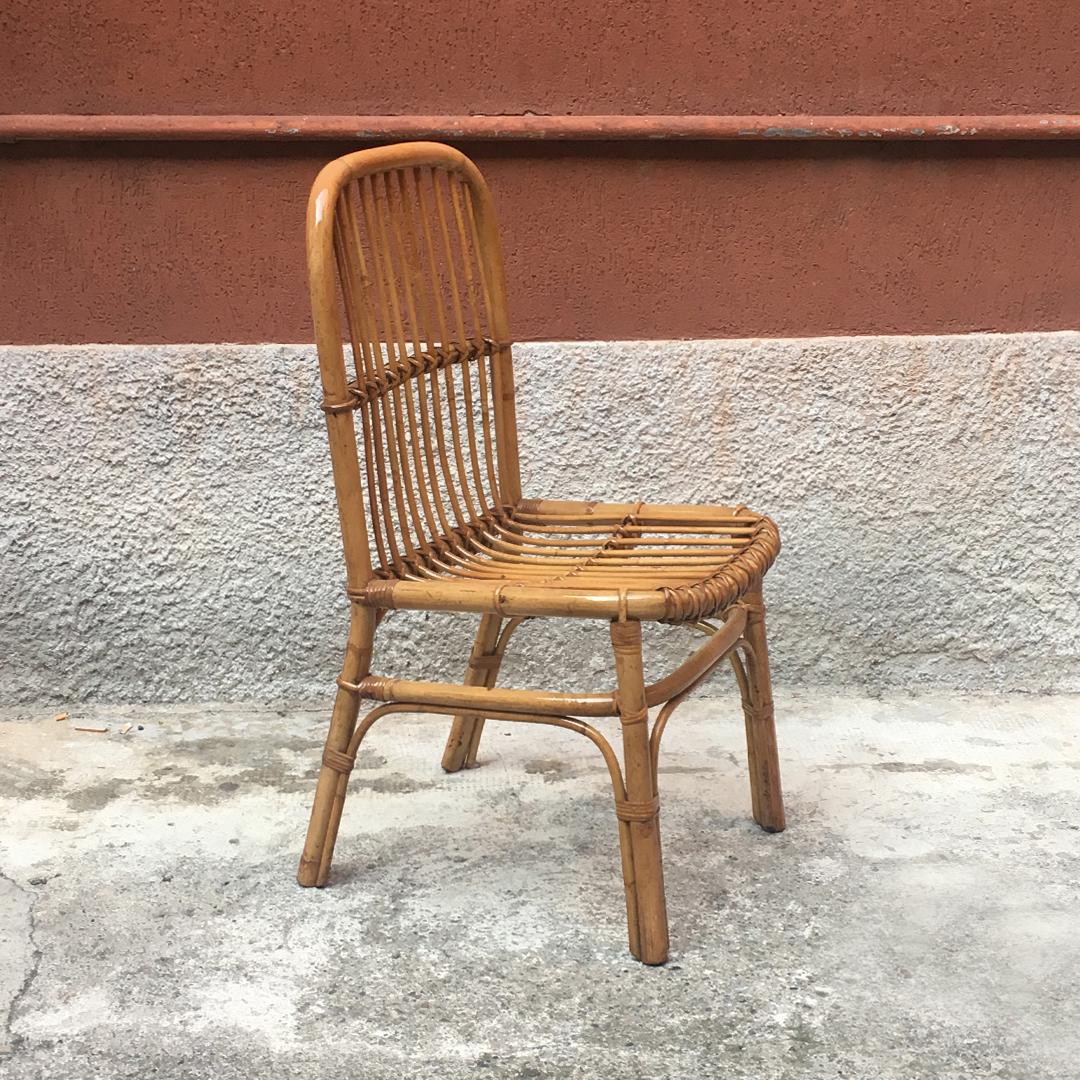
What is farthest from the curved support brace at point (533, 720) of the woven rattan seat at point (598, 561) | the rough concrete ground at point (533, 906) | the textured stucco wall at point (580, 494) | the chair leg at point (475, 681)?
the textured stucco wall at point (580, 494)

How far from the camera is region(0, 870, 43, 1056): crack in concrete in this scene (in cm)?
172

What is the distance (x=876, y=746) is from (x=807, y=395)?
2.26 ft

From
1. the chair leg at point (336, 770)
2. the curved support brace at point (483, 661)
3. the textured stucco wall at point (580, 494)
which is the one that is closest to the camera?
the chair leg at point (336, 770)

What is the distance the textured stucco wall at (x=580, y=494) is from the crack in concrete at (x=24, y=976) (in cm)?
75

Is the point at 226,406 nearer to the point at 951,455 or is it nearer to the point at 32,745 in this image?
the point at 32,745

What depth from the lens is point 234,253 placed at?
2.66 metres

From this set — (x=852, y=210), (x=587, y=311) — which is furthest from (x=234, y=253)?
(x=852, y=210)

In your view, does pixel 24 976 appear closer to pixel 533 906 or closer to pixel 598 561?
pixel 533 906

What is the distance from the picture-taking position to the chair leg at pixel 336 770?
78.6 inches

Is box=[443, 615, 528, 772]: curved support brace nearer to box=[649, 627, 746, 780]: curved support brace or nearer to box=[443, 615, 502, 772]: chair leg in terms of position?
box=[443, 615, 502, 772]: chair leg

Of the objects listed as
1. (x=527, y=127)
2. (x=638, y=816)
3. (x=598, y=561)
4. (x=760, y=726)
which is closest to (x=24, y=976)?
(x=638, y=816)

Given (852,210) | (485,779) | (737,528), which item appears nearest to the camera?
(737,528)

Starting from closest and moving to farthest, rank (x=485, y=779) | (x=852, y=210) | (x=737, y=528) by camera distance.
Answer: (x=737, y=528) → (x=485, y=779) → (x=852, y=210)

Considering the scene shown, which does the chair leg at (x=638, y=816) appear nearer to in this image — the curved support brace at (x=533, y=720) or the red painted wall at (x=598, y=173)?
the curved support brace at (x=533, y=720)
